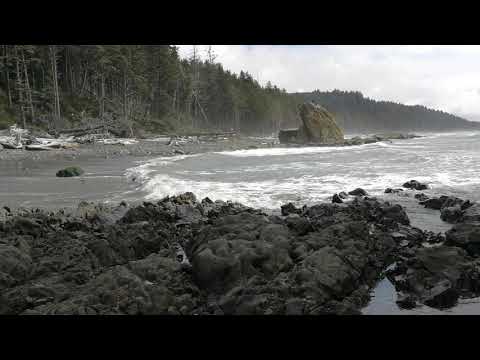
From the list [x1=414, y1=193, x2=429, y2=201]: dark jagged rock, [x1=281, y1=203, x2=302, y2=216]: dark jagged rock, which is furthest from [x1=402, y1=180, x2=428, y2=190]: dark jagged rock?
[x1=281, y1=203, x2=302, y2=216]: dark jagged rock

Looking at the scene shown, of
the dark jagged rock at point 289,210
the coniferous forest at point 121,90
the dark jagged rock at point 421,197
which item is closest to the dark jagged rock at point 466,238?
the dark jagged rock at point 289,210

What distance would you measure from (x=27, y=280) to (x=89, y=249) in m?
1.21

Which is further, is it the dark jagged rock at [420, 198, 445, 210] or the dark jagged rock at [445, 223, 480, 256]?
the dark jagged rock at [420, 198, 445, 210]

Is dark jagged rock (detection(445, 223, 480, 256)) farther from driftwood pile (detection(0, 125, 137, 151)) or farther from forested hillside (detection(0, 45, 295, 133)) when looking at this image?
forested hillside (detection(0, 45, 295, 133))

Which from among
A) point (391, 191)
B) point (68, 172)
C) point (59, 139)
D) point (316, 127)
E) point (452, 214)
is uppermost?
point (316, 127)

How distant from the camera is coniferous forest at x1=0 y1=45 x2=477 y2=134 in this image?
45656 millimetres

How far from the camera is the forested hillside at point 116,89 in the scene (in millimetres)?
45594

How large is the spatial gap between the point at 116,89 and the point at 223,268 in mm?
67262

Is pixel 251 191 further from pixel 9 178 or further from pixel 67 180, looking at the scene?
pixel 9 178

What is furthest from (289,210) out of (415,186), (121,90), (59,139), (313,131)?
(121,90)

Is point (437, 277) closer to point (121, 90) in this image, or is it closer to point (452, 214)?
point (452, 214)

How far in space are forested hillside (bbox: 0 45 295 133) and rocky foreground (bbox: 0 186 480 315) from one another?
122 ft

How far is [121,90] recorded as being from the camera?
67.4m

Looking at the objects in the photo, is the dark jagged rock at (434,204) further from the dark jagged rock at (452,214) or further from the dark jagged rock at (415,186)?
the dark jagged rock at (415,186)
